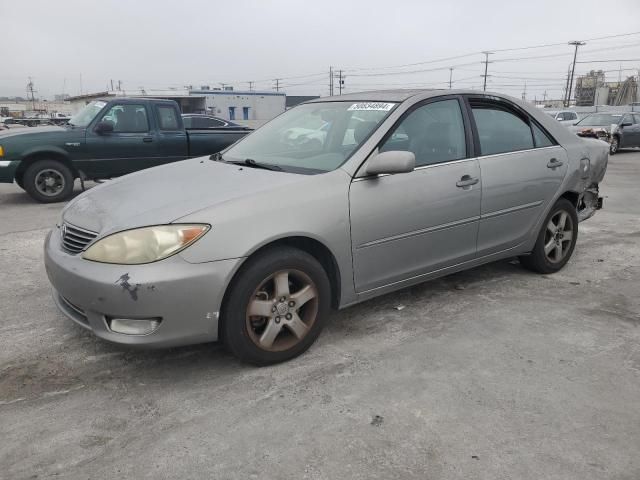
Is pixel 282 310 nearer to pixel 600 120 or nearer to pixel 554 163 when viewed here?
pixel 554 163

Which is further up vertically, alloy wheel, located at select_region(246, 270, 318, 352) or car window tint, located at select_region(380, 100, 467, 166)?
car window tint, located at select_region(380, 100, 467, 166)

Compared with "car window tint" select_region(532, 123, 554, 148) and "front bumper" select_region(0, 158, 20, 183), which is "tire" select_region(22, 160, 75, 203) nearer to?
"front bumper" select_region(0, 158, 20, 183)

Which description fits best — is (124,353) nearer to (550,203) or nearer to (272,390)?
(272,390)

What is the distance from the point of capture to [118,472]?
2236mm

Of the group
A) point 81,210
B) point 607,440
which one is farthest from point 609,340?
point 81,210

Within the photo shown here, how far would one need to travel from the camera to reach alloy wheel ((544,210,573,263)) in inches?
185

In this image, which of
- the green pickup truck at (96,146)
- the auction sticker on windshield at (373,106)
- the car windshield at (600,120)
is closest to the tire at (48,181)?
the green pickup truck at (96,146)

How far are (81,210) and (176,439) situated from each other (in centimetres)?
161

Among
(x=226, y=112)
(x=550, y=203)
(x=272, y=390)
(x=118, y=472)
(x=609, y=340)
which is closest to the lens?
(x=118, y=472)

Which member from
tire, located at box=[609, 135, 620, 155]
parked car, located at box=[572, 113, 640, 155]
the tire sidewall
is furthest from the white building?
the tire sidewall

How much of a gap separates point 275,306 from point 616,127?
18.4 meters

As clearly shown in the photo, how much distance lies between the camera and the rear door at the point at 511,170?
4043 millimetres

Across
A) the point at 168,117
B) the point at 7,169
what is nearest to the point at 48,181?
the point at 7,169

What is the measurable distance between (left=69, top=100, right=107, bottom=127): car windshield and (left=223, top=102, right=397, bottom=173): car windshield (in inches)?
207
